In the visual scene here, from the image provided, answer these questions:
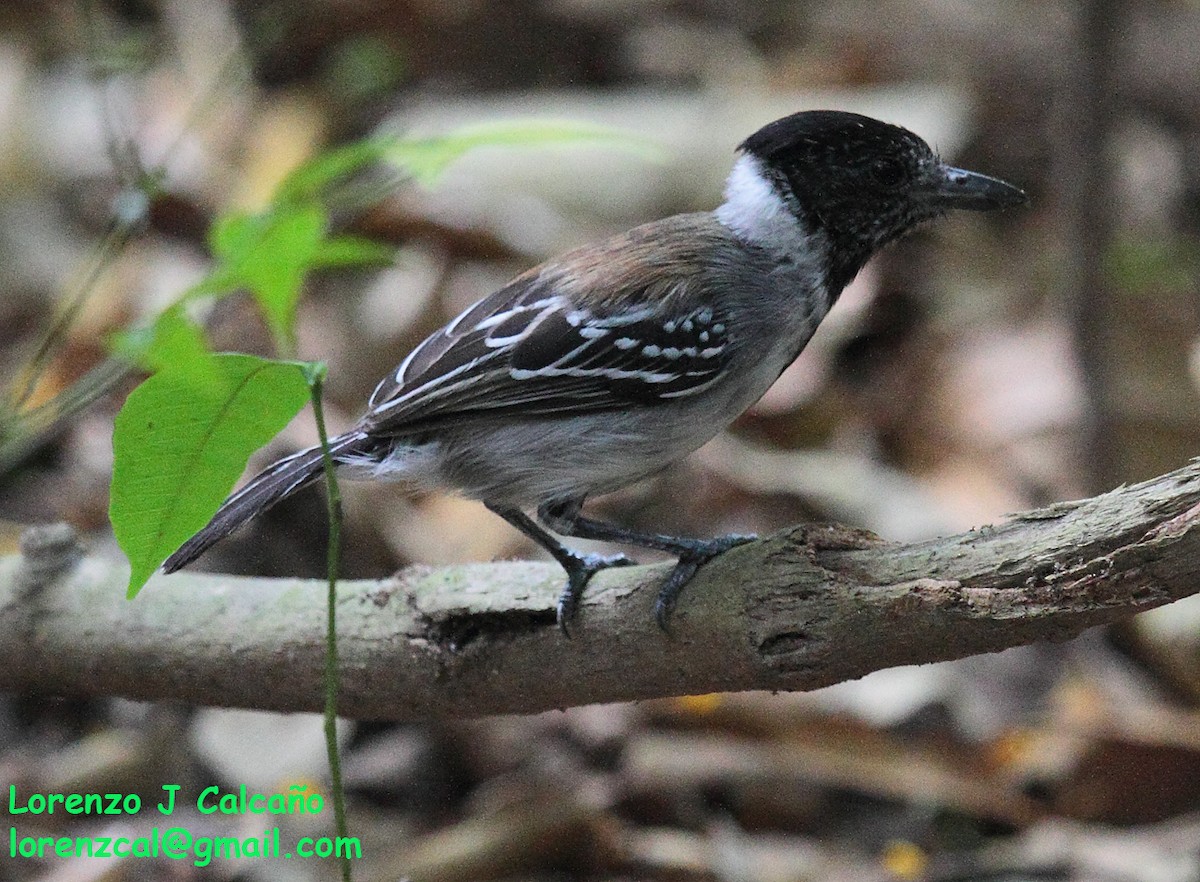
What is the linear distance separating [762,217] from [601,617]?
135cm

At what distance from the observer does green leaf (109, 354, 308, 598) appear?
2400 mm

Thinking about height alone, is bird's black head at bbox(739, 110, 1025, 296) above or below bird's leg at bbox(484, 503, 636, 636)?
above

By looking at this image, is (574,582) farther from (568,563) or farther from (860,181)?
(860,181)

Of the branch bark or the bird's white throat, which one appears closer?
the branch bark

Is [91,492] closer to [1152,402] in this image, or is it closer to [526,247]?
[526,247]

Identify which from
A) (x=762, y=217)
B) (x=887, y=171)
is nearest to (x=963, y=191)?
(x=887, y=171)

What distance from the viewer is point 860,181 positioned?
3969mm

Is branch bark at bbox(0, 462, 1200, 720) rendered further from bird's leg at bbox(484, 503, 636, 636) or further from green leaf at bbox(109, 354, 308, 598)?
green leaf at bbox(109, 354, 308, 598)

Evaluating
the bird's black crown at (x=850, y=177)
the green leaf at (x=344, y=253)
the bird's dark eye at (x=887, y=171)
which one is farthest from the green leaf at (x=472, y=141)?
the bird's dark eye at (x=887, y=171)

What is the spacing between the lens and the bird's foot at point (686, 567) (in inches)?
126

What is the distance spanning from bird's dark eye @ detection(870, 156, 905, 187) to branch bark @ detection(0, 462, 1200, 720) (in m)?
1.31

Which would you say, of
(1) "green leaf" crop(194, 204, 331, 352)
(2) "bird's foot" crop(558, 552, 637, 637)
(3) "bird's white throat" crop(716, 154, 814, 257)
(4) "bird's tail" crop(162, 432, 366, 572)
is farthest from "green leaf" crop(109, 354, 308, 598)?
(3) "bird's white throat" crop(716, 154, 814, 257)

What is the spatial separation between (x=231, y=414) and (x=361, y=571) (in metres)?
3.21

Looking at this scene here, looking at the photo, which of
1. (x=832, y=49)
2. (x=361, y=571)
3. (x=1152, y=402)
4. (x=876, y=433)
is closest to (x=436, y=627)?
(x=361, y=571)
